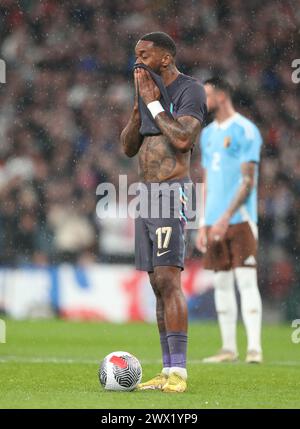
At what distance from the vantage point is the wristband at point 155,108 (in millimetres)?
A: 6312

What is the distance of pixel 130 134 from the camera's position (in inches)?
260

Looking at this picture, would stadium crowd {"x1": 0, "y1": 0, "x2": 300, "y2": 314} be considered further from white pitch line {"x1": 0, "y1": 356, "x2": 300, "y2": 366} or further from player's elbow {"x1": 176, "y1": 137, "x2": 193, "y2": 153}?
player's elbow {"x1": 176, "y1": 137, "x2": 193, "y2": 153}

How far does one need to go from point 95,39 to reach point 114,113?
1.64 meters

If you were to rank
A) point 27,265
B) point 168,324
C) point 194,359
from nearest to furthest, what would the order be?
point 168,324 → point 194,359 → point 27,265

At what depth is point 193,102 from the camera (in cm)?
635

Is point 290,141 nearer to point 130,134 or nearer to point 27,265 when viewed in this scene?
point 27,265

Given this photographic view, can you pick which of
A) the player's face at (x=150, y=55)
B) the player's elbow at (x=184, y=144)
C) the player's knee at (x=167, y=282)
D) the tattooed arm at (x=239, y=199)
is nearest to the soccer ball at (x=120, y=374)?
the player's knee at (x=167, y=282)

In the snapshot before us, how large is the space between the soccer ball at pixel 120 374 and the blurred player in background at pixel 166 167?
0.14 metres

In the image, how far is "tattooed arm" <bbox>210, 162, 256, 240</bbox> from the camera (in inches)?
357

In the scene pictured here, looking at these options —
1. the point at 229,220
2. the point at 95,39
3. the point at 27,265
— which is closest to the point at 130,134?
the point at 229,220

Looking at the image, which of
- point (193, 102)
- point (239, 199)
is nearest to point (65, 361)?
point (239, 199)

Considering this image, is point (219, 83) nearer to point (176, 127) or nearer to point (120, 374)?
point (176, 127)

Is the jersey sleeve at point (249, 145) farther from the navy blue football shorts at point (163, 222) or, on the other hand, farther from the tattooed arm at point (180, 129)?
the tattooed arm at point (180, 129)

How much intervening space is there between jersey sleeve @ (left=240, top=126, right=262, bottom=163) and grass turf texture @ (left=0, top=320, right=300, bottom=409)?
171 cm
